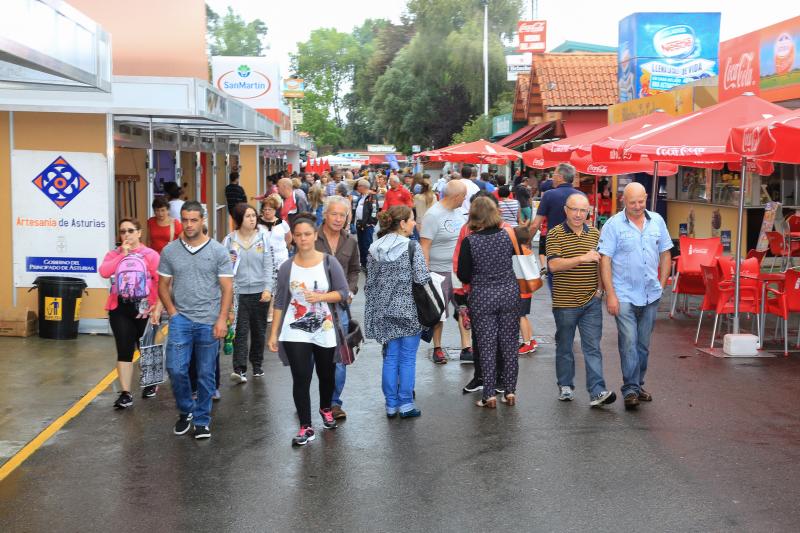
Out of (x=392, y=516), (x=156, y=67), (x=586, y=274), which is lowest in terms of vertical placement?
(x=392, y=516)

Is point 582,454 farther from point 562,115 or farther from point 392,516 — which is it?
point 562,115

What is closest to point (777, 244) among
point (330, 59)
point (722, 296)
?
point (722, 296)

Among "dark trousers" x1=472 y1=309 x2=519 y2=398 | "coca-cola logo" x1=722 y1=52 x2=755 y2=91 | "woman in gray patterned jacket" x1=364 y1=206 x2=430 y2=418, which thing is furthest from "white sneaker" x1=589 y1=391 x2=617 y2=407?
"coca-cola logo" x1=722 y1=52 x2=755 y2=91

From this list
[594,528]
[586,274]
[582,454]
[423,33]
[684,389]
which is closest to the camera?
[594,528]

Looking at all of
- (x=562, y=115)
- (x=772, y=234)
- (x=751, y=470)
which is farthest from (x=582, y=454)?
(x=562, y=115)

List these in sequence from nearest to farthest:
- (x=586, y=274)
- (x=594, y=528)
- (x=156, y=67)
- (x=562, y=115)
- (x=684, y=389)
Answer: (x=594, y=528) < (x=586, y=274) < (x=684, y=389) < (x=156, y=67) < (x=562, y=115)

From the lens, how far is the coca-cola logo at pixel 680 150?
1045 cm

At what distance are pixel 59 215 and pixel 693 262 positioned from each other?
7.82 m

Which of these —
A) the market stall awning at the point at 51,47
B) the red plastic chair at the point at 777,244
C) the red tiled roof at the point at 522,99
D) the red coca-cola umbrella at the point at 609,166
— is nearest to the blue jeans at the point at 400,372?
the market stall awning at the point at 51,47

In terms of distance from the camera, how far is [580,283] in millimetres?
8008

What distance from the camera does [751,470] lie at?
6.40 m

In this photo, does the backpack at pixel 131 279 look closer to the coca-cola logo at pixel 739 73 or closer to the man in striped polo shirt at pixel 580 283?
the man in striped polo shirt at pixel 580 283

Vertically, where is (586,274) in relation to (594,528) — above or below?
above

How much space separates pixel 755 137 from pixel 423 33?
198 ft
